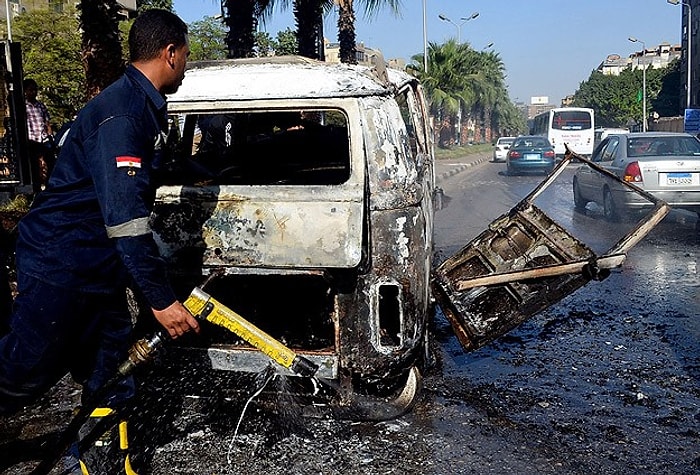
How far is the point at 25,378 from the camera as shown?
2895 mm

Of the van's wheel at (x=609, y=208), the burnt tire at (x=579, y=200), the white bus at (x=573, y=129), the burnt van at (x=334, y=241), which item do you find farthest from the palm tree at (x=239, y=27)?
the white bus at (x=573, y=129)

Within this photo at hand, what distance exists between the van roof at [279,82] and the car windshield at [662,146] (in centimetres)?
856

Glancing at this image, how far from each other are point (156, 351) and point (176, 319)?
0.29 m

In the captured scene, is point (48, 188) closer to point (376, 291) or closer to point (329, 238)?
point (329, 238)

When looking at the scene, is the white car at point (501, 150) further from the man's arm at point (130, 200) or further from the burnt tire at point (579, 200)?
the man's arm at point (130, 200)

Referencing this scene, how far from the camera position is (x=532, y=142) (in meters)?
25.5

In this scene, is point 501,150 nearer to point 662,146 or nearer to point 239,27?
point 239,27

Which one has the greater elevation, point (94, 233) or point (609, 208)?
point (94, 233)

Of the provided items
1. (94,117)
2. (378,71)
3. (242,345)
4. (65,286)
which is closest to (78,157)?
(94,117)

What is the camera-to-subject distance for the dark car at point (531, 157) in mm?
24547

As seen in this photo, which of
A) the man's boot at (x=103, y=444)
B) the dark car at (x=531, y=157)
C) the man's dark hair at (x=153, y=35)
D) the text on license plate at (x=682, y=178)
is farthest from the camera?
the dark car at (x=531, y=157)

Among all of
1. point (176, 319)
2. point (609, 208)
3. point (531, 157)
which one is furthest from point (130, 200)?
point (531, 157)

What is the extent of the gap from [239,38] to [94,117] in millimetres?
12581

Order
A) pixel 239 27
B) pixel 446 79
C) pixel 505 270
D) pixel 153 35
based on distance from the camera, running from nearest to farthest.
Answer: pixel 153 35
pixel 505 270
pixel 239 27
pixel 446 79
